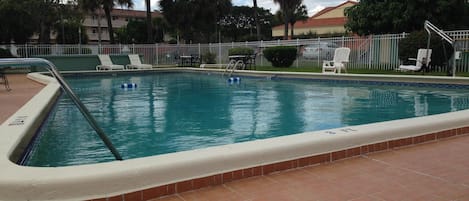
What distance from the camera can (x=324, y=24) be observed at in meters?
51.4

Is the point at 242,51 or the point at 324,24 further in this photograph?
the point at 324,24

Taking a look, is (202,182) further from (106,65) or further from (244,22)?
(244,22)

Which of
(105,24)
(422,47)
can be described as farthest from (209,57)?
(105,24)

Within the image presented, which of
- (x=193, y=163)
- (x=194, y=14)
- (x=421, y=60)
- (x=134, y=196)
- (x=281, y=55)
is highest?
(x=194, y=14)

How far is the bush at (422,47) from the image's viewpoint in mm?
13983

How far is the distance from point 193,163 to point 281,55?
17.1 metres

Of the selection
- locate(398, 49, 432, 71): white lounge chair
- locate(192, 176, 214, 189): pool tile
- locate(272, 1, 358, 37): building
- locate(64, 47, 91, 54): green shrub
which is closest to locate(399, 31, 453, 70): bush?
locate(398, 49, 432, 71): white lounge chair

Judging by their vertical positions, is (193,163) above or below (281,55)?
below

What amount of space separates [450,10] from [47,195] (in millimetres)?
17641

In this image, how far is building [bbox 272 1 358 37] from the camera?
48.7 metres

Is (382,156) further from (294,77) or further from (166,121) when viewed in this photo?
(294,77)

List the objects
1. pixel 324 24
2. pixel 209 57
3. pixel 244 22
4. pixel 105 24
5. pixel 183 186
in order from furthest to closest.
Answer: pixel 105 24
pixel 244 22
pixel 324 24
pixel 209 57
pixel 183 186

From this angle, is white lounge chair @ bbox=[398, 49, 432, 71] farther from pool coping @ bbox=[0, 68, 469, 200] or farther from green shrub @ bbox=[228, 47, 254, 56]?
green shrub @ bbox=[228, 47, 254, 56]

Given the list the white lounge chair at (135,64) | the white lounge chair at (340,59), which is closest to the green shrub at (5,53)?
the white lounge chair at (135,64)
